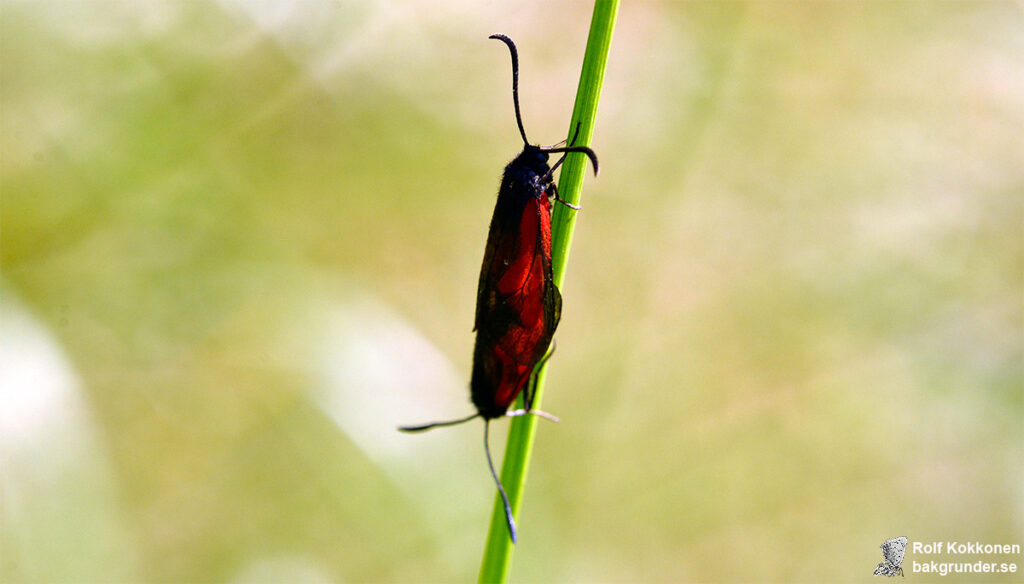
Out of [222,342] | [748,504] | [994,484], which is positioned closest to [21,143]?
[222,342]

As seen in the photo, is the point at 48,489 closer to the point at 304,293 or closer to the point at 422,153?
the point at 304,293

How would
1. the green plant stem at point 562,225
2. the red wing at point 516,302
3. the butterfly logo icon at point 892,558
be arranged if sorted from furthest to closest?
1. the butterfly logo icon at point 892,558
2. the red wing at point 516,302
3. the green plant stem at point 562,225

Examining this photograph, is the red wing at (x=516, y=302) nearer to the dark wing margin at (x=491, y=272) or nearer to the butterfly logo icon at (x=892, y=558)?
the dark wing margin at (x=491, y=272)

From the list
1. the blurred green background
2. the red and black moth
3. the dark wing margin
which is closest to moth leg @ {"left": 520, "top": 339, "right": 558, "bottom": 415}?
the red and black moth

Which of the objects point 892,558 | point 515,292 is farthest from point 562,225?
point 892,558

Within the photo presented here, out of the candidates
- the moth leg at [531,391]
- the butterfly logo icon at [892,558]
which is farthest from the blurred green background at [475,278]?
the moth leg at [531,391]

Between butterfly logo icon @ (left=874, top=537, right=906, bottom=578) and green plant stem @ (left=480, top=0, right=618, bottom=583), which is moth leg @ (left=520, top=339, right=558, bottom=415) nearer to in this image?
green plant stem @ (left=480, top=0, right=618, bottom=583)
